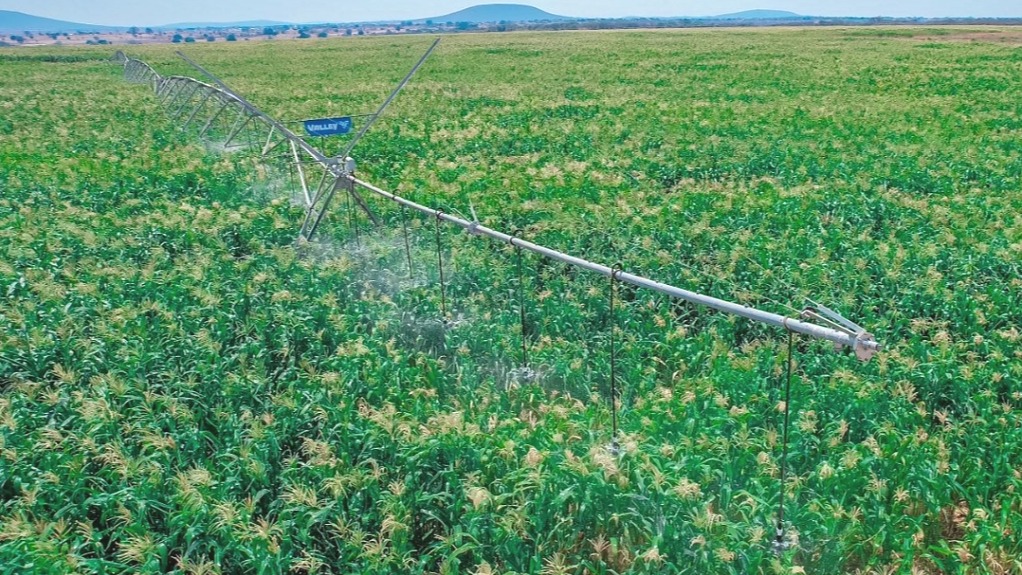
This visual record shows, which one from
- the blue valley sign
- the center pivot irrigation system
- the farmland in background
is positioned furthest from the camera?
the blue valley sign

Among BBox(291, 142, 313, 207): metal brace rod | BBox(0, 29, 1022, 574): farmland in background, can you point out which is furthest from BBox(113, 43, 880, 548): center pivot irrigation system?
BBox(0, 29, 1022, 574): farmland in background

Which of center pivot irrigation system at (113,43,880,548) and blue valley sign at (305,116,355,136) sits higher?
blue valley sign at (305,116,355,136)

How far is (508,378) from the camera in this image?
6438 mm

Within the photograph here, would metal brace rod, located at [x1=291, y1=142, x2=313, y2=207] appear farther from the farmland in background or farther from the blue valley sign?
the blue valley sign

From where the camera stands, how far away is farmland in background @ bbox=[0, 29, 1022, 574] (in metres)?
4.29

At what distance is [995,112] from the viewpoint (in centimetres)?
2038

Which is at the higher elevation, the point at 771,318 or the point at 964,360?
the point at 771,318

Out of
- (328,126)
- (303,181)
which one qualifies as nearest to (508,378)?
(328,126)

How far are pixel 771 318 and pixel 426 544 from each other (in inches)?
92.5

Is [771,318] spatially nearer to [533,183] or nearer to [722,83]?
[533,183]

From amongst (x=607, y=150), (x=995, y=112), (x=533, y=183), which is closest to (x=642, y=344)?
(x=533, y=183)

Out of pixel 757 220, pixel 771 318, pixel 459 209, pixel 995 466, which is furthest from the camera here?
pixel 459 209

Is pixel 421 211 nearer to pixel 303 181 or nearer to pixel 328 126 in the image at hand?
pixel 328 126

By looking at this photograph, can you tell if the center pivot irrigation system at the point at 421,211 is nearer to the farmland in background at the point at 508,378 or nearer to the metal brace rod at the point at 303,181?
the metal brace rod at the point at 303,181
